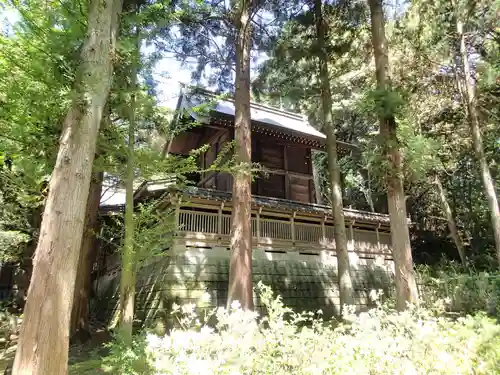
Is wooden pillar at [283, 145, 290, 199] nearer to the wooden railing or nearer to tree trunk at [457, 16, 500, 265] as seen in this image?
the wooden railing

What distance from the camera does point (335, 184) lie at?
10.0m

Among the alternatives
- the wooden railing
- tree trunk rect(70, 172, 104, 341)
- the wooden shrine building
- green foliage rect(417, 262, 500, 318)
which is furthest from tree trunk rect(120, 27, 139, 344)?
green foliage rect(417, 262, 500, 318)

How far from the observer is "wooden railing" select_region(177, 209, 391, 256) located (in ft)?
36.2

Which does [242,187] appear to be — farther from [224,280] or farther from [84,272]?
[84,272]

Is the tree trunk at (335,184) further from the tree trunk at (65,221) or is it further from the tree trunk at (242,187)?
the tree trunk at (65,221)

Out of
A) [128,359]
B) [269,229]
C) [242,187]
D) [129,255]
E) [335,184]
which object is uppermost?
[335,184]

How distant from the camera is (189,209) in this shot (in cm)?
1120

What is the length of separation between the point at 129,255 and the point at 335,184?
19.9ft

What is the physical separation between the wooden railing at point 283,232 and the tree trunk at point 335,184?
2.80 metres

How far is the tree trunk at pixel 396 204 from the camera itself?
7.07m

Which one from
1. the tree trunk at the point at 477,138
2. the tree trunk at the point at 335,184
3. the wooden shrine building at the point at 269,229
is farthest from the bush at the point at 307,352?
the tree trunk at the point at 477,138

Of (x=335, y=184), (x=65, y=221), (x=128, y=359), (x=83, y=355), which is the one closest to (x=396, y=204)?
(x=335, y=184)

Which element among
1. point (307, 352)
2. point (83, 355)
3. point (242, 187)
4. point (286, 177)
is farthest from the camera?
point (286, 177)

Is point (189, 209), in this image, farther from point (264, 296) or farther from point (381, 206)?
point (381, 206)
